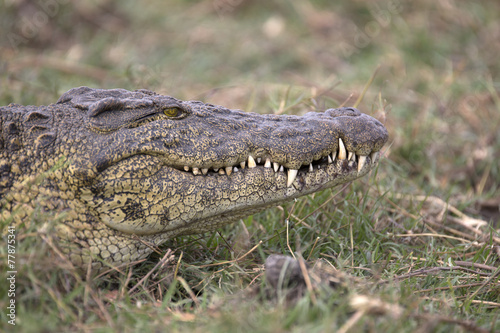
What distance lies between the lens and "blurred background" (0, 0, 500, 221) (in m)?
5.11

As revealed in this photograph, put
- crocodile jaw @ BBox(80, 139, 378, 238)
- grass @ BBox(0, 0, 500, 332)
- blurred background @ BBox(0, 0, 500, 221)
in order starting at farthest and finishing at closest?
blurred background @ BBox(0, 0, 500, 221) → crocodile jaw @ BBox(80, 139, 378, 238) → grass @ BBox(0, 0, 500, 332)

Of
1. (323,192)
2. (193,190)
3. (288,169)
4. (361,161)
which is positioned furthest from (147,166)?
(323,192)

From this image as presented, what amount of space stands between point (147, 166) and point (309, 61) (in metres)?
6.07

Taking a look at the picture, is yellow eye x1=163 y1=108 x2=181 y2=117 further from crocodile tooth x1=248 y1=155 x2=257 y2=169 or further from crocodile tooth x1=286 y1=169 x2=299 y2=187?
crocodile tooth x1=286 y1=169 x2=299 y2=187

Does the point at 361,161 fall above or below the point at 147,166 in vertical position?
below

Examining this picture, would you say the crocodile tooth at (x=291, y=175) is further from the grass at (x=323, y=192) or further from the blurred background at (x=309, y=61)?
the blurred background at (x=309, y=61)

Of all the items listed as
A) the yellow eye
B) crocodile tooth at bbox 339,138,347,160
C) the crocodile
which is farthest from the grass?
the yellow eye

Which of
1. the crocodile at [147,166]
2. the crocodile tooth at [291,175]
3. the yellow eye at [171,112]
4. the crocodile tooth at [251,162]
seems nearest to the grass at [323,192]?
the crocodile at [147,166]

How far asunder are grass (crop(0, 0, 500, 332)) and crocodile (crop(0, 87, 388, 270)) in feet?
0.66

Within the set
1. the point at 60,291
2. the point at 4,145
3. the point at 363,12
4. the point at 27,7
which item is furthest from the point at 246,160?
the point at 363,12

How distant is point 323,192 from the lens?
3664 millimetres

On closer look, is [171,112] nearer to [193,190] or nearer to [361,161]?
[193,190]

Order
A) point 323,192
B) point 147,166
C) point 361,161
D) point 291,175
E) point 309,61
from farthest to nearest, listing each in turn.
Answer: point 309,61 < point 323,192 < point 361,161 < point 291,175 < point 147,166

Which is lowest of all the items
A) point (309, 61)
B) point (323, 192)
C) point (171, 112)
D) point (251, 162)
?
point (323, 192)
